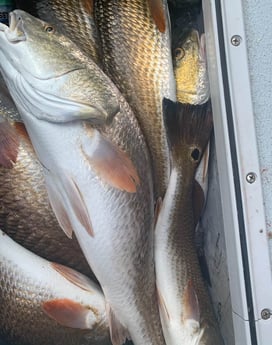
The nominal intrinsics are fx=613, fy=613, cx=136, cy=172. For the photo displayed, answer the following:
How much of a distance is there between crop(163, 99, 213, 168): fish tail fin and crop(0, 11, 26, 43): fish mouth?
18.5 inches

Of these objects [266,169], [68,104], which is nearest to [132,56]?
[68,104]

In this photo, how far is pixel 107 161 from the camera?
1662mm

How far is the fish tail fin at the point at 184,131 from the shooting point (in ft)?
5.93

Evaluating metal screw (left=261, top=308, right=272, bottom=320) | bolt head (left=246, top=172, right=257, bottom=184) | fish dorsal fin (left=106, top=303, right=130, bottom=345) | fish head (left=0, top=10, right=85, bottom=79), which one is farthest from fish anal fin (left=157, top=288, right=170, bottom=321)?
fish head (left=0, top=10, right=85, bottom=79)

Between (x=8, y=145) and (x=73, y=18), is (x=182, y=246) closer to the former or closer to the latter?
(x=8, y=145)

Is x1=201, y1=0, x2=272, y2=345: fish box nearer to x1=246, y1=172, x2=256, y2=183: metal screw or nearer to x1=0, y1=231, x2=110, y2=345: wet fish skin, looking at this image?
x1=246, y1=172, x2=256, y2=183: metal screw

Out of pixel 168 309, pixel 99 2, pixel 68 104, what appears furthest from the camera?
pixel 99 2

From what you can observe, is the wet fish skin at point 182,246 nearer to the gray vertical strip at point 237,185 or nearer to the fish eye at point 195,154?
the fish eye at point 195,154

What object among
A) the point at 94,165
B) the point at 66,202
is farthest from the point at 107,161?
the point at 66,202

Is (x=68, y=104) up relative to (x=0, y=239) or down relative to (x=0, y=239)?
up

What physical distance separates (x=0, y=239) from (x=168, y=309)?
0.53m

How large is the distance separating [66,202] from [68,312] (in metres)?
0.33

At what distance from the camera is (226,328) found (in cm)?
177

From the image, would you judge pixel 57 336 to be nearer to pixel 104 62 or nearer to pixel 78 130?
pixel 78 130
